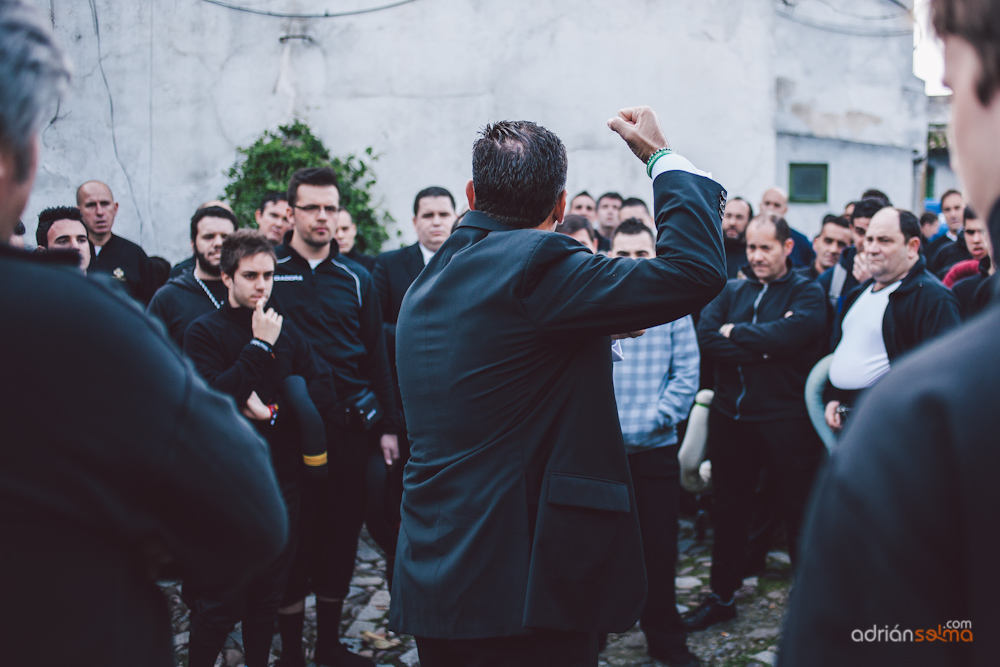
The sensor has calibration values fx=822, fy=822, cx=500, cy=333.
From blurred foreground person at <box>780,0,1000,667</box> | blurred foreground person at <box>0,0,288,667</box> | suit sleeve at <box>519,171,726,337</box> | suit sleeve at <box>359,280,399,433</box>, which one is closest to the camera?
blurred foreground person at <box>780,0,1000,667</box>

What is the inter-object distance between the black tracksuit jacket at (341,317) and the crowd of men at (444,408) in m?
0.01

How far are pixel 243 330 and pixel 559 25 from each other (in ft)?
23.9

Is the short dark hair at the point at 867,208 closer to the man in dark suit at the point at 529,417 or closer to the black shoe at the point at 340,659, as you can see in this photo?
the man in dark suit at the point at 529,417

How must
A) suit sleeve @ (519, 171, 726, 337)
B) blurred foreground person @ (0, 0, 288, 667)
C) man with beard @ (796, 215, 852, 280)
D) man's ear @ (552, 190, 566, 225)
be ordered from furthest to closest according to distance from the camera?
man with beard @ (796, 215, 852, 280) → man's ear @ (552, 190, 566, 225) → suit sleeve @ (519, 171, 726, 337) → blurred foreground person @ (0, 0, 288, 667)

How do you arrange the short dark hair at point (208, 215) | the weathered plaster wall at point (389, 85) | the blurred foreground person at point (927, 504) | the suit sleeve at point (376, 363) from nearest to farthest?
the blurred foreground person at point (927, 504)
the suit sleeve at point (376, 363)
the short dark hair at point (208, 215)
the weathered plaster wall at point (389, 85)

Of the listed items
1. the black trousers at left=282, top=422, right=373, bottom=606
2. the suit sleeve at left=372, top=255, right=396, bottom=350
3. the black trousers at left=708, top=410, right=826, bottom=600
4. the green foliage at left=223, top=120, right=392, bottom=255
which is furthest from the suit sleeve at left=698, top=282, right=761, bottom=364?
the green foliage at left=223, top=120, right=392, bottom=255

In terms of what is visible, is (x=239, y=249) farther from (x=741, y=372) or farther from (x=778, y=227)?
(x=778, y=227)

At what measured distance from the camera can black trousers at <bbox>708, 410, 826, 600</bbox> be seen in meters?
4.64

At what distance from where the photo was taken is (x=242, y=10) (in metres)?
9.53

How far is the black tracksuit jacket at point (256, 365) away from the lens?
143 inches

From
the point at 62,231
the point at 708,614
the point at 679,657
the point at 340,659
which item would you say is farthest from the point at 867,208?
the point at 62,231

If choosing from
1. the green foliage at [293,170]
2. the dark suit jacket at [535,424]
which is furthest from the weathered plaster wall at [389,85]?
the dark suit jacket at [535,424]

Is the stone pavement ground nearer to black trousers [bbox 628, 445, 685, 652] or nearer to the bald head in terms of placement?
black trousers [bbox 628, 445, 685, 652]

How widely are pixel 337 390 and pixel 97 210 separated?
321cm
